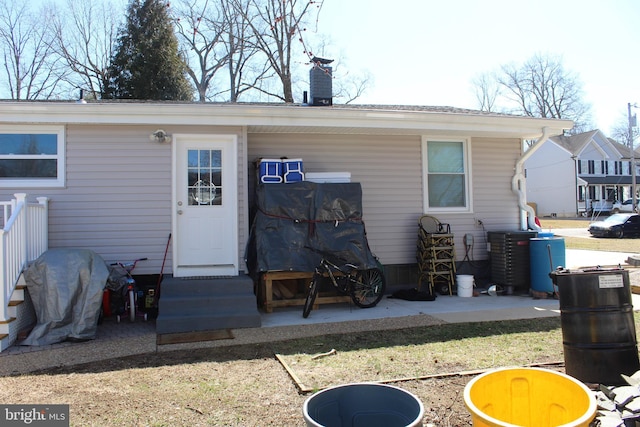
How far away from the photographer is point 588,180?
1538 inches

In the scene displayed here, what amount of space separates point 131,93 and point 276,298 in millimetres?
14735

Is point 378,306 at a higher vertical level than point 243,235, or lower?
lower

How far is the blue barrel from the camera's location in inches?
292

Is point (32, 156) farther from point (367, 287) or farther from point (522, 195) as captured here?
point (522, 195)

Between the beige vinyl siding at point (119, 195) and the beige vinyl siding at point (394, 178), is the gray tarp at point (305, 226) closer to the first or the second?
the beige vinyl siding at point (119, 195)

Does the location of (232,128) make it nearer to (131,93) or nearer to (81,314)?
(81,314)

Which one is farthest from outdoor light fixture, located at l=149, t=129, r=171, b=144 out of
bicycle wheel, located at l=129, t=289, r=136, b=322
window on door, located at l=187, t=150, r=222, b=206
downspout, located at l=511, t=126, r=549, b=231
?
downspout, located at l=511, t=126, r=549, b=231

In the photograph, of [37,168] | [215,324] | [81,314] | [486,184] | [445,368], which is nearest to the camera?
[445,368]

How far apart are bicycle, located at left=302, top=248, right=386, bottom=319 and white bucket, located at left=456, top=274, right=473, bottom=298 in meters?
1.52

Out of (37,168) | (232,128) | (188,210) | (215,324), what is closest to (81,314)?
(215,324)

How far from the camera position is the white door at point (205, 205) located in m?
6.87

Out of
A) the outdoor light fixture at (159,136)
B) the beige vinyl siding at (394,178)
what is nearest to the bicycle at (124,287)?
the outdoor light fixture at (159,136)

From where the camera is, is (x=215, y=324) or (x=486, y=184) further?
(x=486, y=184)

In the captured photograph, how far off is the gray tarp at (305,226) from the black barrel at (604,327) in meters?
3.51
